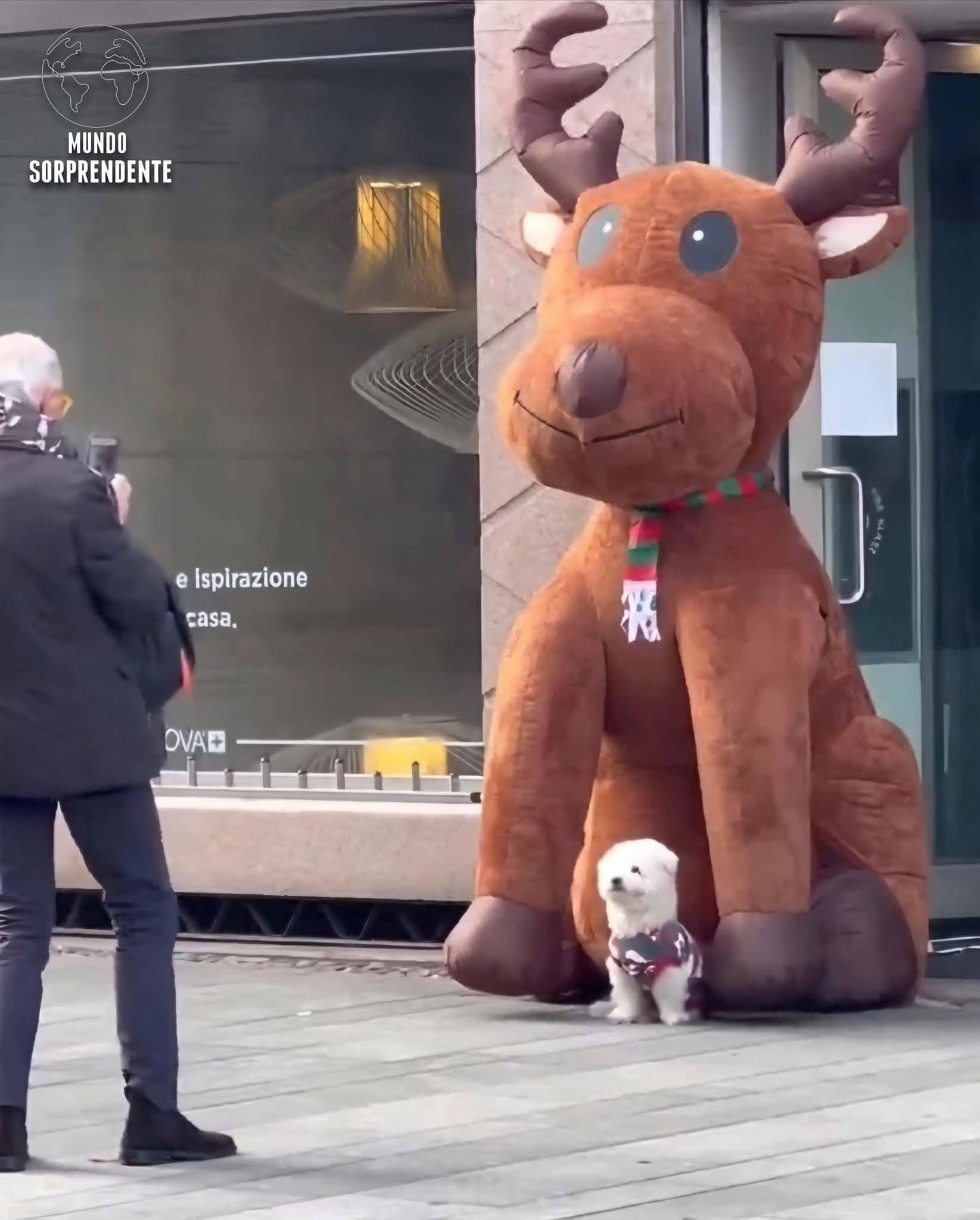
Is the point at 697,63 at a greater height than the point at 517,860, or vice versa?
the point at 697,63

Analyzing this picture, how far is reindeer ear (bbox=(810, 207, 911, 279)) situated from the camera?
6.93 m

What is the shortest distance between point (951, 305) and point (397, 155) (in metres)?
1.95

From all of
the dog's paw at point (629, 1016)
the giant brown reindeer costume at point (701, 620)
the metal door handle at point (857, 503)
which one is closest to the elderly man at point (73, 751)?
the giant brown reindeer costume at point (701, 620)

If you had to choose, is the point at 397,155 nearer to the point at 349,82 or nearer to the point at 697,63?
the point at 349,82

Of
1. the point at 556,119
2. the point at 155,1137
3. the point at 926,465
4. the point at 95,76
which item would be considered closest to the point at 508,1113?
the point at 155,1137

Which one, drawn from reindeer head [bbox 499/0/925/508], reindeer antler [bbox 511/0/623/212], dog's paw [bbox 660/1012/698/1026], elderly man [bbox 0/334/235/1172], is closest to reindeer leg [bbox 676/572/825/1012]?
dog's paw [bbox 660/1012/698/1026]

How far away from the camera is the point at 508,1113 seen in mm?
5852

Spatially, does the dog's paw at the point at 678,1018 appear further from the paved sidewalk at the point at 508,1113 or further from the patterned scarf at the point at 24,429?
the patterned scarf at the point at 24,429

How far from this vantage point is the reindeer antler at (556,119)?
7.27 meters

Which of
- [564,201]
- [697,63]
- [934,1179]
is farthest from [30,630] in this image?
[697,63]

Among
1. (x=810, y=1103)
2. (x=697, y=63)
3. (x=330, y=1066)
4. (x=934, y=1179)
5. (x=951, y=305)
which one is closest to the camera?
(x=934, y=1179)

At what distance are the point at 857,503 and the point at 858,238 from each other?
4.50 ft

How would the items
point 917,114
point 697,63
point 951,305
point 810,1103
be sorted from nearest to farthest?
point 810,1103, point 917,114, point 697,63, point 951,305

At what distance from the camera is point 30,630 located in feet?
17.1
